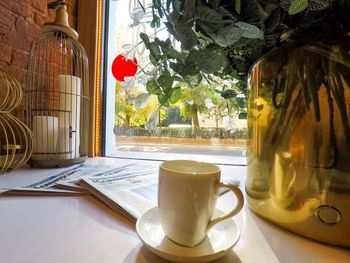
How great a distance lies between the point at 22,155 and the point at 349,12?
885 millimetres

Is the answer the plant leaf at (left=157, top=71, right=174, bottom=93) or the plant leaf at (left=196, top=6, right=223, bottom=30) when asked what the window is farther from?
the plant leaf at (left=196, top=6, right=223, bottom=30)

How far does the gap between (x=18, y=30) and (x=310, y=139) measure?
3.19 ft

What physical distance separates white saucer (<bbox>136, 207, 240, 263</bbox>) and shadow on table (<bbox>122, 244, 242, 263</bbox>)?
1 centimetres

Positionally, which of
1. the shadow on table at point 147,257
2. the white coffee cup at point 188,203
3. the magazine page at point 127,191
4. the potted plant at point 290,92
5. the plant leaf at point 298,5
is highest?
the plant leaf at point 298,5

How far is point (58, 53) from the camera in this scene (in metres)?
0.97

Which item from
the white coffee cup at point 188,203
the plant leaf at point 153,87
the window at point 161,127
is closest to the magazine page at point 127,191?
the white coffee cup at point 188,203

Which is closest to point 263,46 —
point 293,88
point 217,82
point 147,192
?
point 293,88

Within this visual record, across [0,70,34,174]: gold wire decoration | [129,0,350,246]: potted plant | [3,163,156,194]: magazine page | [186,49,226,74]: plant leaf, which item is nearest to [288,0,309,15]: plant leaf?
[129,0,350,246]: potted plant

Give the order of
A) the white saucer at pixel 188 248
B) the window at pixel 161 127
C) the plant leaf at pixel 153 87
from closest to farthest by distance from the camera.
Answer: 1. the white saucer at pixel 188 248
2. the plant leaf at pixel 153 87
3. the window at pixel 161 127

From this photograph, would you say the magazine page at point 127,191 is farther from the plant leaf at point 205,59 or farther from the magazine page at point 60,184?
→ the plant leaf at point 205,59

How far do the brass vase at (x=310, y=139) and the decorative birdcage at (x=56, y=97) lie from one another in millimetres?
669

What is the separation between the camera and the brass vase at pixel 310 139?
0.96ft

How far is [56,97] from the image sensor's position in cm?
87

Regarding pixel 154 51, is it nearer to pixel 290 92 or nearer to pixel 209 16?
pixel 209 16
